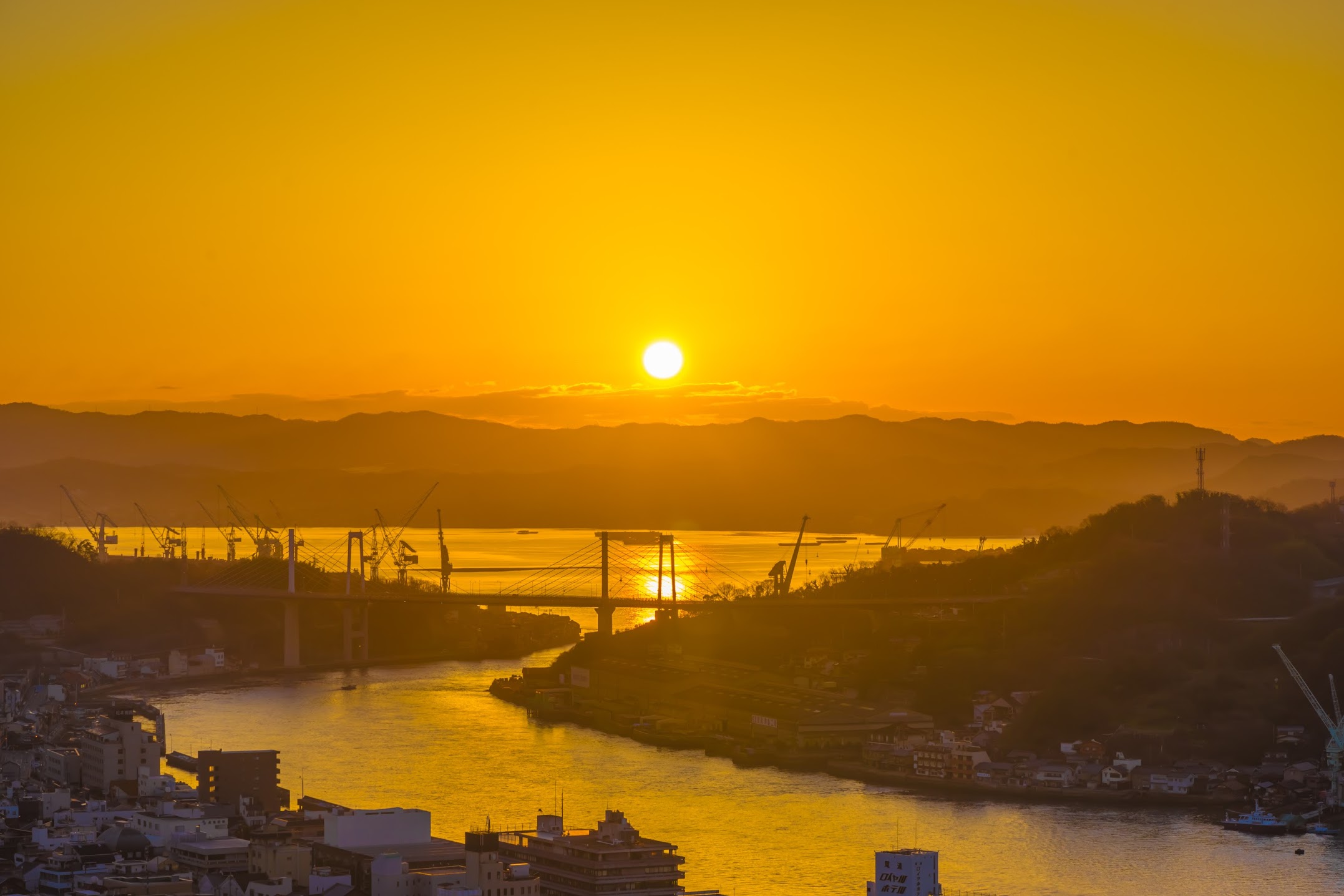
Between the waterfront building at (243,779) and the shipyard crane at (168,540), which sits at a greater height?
the shipyard crane at (168,540)

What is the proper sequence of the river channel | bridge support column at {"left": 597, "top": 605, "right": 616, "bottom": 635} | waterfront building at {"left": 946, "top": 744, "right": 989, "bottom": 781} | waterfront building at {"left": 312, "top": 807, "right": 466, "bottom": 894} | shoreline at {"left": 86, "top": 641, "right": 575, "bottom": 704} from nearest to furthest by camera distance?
waterfront building at {"left": 312, "top": 807, "right": 466, "bottom": 894}, the river channel, waterfront building at {"left": 946, "top": 744, "right": 989, "bottom": 781}, shoreline at {"left": 86, "top": 641, "right": 575, "bottom": 704}, bridge support column at {"left": 597, "top": 605, "right": 616, "bottom": 635}

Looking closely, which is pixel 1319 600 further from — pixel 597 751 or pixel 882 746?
pixel 597 751

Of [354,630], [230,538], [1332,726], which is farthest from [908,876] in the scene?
[230,538]

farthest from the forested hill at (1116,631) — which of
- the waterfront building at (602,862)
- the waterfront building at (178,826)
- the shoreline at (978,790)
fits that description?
the waterfront building at (178,826)

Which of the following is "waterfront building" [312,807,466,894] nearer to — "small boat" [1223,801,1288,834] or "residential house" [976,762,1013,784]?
"small boat" [1223,801,1288,834]

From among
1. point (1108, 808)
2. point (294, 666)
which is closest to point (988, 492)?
point (294, 666)

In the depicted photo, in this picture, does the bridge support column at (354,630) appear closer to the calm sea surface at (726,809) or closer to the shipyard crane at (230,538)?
the calm sea surface at (726,809)

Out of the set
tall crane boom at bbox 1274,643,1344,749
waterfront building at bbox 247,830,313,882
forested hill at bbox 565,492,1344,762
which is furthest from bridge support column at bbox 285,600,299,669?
waterfront building at bbox 247,830,313,882
